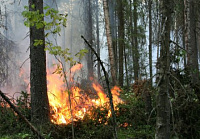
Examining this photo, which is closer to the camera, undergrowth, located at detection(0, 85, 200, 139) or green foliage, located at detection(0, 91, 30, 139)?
undergrowth, located at detection(0, 85, 200, 139)

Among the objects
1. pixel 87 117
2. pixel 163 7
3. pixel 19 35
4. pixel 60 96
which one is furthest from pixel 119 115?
pixel 19 35

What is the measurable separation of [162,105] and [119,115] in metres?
4.26

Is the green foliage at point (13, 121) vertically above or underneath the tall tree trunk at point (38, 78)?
underneath

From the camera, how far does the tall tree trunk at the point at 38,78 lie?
5960 millimetres

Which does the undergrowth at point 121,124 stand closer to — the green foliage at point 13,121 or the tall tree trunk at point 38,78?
the green foliage at point 13,121

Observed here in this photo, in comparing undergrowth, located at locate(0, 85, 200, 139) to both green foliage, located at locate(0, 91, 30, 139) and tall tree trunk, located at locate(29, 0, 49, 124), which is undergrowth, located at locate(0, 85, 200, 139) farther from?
tall tree trunk, located at locate(29, 0, 49, 124)

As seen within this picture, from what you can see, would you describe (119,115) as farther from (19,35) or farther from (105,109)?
(19,35)

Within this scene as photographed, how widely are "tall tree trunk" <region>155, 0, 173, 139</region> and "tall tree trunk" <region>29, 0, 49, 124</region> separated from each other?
13.1ft

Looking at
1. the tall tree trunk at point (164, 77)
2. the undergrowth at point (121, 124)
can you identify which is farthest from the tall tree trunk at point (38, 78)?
the tall tree trunk at point (164, 77)

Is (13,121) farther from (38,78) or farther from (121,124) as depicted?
(121,124)

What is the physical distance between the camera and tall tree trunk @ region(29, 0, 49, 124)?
596 centimetres

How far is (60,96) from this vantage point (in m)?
7.56

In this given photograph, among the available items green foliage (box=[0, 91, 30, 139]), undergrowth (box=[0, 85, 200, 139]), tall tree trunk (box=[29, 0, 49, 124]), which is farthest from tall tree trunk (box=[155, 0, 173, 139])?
green foliage (box=[0, 91, 30, 139])

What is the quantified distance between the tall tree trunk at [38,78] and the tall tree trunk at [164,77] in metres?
3.99
